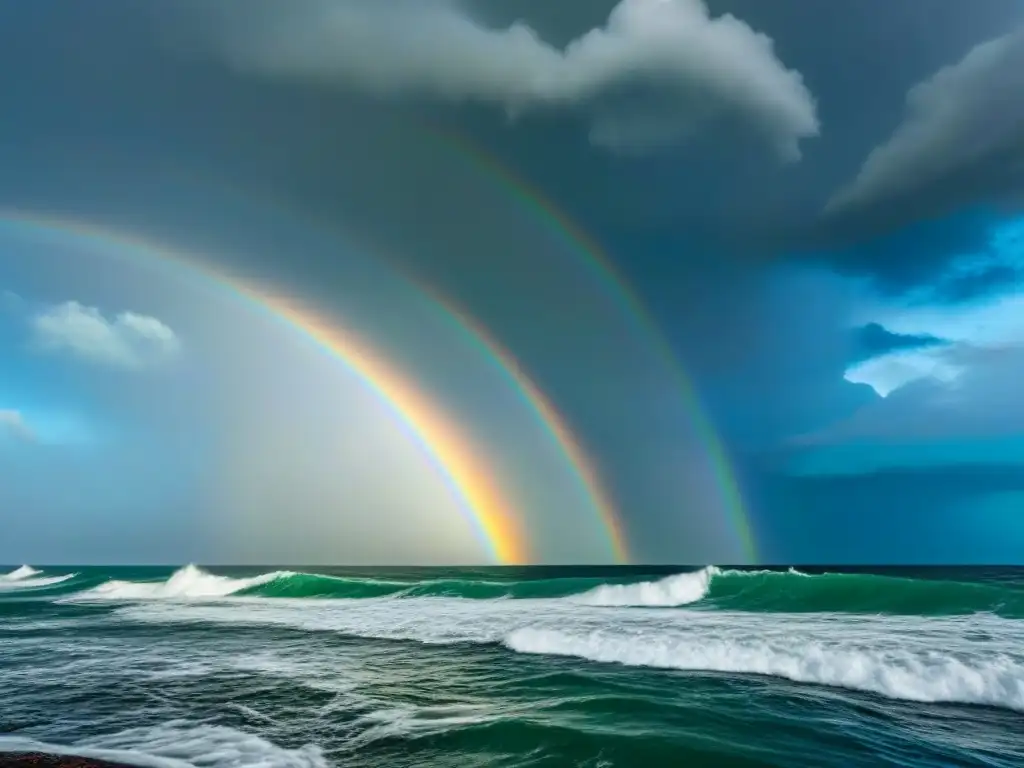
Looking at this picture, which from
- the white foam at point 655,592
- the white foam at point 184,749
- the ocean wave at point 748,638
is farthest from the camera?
the white foam at point 655,592

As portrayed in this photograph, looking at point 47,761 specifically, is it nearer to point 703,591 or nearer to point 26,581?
point 703,591

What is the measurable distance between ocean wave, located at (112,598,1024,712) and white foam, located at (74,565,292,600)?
16.3 metres

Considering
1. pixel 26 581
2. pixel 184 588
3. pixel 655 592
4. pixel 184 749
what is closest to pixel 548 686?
pixel 184 749

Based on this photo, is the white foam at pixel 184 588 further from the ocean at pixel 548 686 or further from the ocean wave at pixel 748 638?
the ocean at pixel 548 686

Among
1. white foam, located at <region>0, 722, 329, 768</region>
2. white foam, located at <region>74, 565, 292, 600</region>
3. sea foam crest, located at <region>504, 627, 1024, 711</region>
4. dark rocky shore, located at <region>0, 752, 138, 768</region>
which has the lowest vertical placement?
white foam, located at <region>0, 722, 329, 768</region>

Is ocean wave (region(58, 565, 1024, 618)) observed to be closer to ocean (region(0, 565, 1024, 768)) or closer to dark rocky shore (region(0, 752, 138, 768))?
ocean (region(0, 565, 1024, 768))

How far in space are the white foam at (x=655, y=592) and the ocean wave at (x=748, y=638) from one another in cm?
400

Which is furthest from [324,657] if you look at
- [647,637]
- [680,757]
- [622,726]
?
[680,757]

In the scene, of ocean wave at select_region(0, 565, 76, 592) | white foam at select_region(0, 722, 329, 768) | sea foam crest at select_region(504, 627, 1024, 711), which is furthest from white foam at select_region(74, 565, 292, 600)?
white foam at select_region(0, 722, 329, 768)

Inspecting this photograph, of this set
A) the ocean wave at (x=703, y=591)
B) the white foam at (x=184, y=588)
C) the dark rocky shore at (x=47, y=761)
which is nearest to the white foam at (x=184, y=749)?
the dark rocky shore at (x=47, y=761)

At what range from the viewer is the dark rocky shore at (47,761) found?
24.3ft

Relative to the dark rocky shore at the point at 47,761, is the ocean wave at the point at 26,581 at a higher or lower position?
higher

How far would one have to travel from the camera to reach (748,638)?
653 inches

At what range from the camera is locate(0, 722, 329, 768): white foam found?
26.1ft
